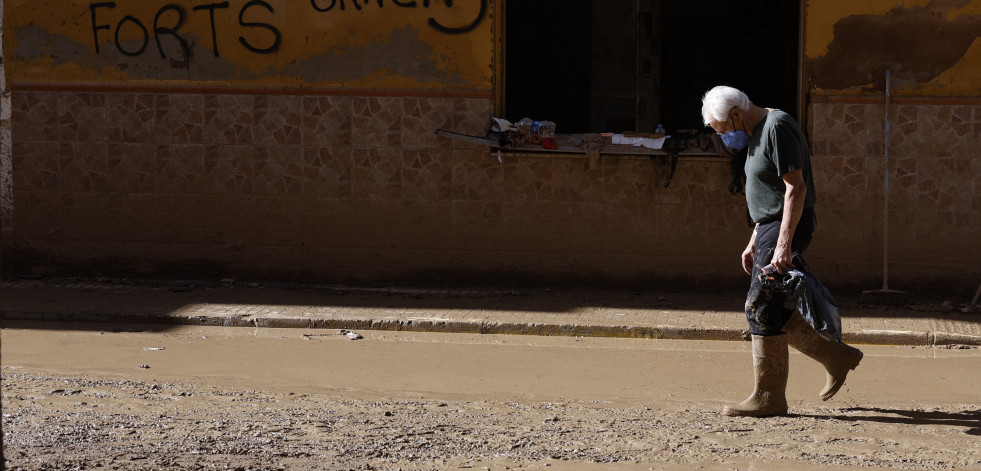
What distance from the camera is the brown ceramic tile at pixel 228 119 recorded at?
32.3ft

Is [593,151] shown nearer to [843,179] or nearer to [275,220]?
[843,179]

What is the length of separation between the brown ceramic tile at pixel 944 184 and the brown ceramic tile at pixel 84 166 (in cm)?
663

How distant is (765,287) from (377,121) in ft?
15.7

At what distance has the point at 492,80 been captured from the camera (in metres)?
9.58

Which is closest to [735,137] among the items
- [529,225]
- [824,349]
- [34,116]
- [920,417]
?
[824,349]

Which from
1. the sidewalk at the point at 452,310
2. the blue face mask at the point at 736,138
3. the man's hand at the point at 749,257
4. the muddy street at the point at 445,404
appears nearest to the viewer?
the muddy street at the point at 445,404

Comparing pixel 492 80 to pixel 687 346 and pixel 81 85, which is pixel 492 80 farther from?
pixel 81 85

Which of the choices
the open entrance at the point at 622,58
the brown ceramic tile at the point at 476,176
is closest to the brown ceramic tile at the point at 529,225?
the brown ceramic tile at the point at 476,176

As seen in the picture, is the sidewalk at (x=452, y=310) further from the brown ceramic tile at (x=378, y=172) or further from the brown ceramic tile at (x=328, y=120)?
the brown ceramic tile at (x=328, y=120)

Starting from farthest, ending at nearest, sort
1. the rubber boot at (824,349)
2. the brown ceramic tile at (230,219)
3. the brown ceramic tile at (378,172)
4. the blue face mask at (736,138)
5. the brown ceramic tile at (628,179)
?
the brown ceramic tile at (230,219) < the brown ceramic tile at (378,172) < the brown ceramic tile at (628,179) < the rubber boot at (824,349) < the blue face mask at (736,138)

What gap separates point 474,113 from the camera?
9609 millimetres

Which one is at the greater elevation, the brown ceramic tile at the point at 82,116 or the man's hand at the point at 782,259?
the brown ceramic tile at the point at 82,116

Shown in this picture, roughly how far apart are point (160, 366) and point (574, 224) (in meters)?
3.77

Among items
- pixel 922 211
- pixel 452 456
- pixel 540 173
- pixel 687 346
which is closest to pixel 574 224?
pixel 540 173
